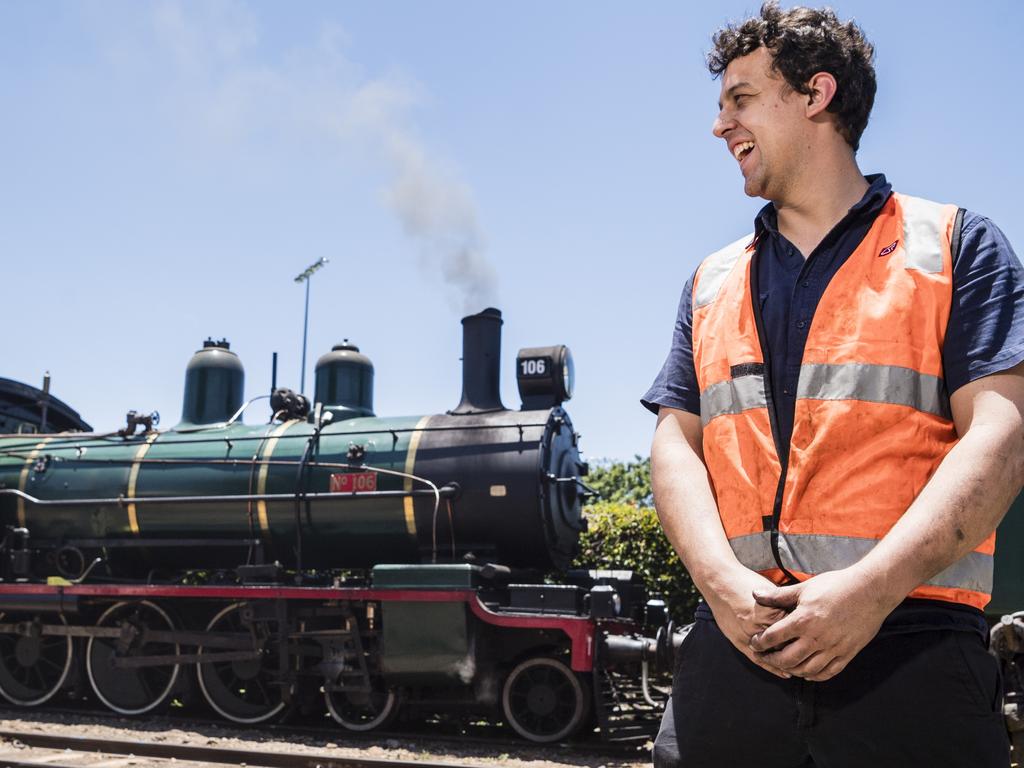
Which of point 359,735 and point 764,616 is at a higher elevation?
point 764,616

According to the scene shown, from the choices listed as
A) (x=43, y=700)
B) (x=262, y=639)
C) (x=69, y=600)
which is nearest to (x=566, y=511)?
(x=262, y=639)

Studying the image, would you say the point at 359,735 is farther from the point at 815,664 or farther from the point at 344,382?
the point at 815,664

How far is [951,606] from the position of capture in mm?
1585

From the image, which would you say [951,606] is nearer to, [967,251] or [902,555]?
[902,555]

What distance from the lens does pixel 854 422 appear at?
1.63 metres

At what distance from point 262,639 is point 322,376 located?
2628 mm

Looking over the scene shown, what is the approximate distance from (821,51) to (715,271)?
44 cm

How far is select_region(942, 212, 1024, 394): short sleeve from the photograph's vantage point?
5.29 ft

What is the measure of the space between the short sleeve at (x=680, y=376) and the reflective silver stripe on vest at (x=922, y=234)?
0.44 meters

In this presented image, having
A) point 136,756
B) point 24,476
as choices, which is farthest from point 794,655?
point 24,476

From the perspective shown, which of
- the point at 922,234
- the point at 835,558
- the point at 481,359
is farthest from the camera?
the point at 481,359

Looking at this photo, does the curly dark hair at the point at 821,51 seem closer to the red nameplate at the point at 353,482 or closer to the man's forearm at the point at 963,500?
the man's forearm at the point at 963,500

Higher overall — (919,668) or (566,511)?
(566,511)

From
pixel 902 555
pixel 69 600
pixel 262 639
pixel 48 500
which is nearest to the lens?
pixel 902 555
